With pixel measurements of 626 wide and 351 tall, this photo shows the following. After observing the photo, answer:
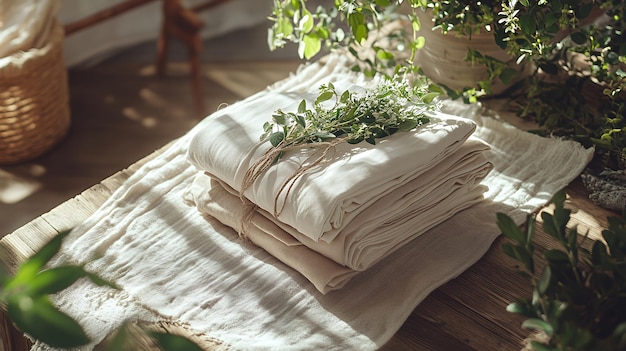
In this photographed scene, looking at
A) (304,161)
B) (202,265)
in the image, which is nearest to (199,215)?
(202,265)

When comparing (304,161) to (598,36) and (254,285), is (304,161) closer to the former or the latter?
(254,285)

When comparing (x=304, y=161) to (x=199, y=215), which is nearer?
(x=304, y=161)

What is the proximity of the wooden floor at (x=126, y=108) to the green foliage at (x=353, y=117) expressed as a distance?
111 centimetres

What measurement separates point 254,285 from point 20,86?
1.07m

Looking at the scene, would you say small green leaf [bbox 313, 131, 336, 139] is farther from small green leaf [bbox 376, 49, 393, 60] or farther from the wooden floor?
the wooden floor

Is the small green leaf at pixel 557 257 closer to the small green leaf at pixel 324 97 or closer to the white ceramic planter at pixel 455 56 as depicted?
the small green leaf at pixel 324 97

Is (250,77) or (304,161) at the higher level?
(304,161)

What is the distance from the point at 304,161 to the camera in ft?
2.86

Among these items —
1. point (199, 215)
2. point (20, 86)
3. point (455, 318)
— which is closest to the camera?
point (455, 318)

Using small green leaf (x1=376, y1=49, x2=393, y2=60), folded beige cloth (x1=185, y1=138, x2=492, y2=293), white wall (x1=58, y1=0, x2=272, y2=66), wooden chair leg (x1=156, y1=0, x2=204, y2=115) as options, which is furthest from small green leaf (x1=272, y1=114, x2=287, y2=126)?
white wall (x1=58, y1=0, x2=272, y2=66)

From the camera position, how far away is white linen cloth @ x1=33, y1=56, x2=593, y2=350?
0.83 m

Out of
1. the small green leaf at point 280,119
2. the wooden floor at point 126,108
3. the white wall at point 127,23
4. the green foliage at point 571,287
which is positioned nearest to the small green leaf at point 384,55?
the small green leaf at point 280,119

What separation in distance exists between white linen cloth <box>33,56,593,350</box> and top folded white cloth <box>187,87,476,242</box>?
89 mm

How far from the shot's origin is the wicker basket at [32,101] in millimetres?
1668
